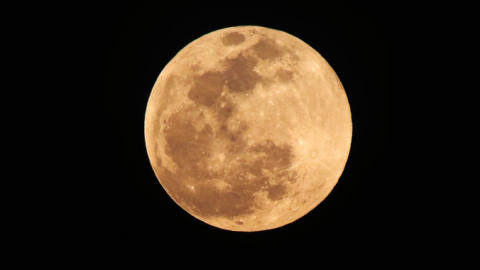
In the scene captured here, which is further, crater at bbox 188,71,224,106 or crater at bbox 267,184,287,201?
crater at bbox 267,184,287,201

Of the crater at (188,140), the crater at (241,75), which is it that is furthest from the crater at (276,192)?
the crater at (241,75)

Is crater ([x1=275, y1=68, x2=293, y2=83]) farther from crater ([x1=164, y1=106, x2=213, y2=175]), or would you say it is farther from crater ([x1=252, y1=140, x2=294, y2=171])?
crater ([x1=164, y1=106, x2=213, y2=175])

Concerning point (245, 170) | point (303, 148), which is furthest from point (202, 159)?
point (303, 148)

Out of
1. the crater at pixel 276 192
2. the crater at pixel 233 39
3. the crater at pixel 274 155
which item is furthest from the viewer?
the crater at pixel 233 39

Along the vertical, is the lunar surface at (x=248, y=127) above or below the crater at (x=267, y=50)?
below

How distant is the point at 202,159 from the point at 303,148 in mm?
835

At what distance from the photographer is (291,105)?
2799 millimetres

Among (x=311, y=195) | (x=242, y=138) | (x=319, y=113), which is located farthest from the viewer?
(x=311, y=195)

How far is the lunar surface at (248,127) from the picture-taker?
9.07ft

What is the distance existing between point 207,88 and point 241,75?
0.97ft

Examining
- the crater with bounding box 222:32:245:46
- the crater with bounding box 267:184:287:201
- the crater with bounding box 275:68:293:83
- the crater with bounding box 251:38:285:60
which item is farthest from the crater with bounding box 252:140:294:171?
the crater with bounding box 222:32:245:46

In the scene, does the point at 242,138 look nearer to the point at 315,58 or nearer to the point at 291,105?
the point at 291,105

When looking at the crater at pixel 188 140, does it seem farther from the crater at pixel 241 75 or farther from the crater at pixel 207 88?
the crater at pixel 241 75

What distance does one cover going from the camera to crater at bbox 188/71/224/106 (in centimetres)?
281
